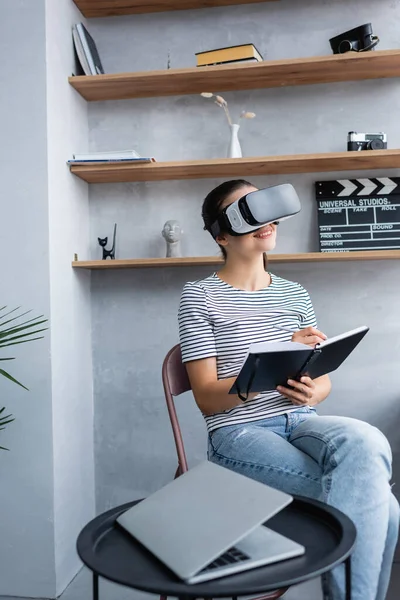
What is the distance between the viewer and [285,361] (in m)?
1.46

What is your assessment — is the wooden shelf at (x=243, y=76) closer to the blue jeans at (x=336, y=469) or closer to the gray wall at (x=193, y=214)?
the gray wall at (x=193, y=214)

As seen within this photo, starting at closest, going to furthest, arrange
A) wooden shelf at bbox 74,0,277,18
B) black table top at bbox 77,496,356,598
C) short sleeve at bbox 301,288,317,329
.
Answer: black table top at bbox 77,496,356,598, short sleeve at bbox 301,288,317,329, wooden shelf at bbox 74,0,277,18

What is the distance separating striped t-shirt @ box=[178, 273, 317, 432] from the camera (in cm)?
176

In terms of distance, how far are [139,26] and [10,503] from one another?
200 centimetres

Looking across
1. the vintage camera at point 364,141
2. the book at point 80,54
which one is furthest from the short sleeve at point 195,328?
the book at point 80,54

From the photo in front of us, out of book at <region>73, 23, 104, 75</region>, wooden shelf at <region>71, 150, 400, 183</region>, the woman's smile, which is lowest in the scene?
the woman's smile

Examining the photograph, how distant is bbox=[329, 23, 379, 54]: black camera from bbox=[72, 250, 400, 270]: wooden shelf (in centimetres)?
77

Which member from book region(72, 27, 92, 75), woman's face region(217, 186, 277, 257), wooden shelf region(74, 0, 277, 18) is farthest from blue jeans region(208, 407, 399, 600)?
wooden shelf region(74, 0, 277, 18)

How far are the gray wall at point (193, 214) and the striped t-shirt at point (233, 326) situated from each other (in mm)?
774

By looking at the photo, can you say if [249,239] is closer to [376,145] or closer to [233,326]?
[233,326]

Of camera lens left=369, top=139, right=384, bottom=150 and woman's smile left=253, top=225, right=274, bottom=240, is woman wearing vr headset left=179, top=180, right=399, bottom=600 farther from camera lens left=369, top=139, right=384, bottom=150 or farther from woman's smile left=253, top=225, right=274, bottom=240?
camera lens left=369, top=139, right=384, bottom=150

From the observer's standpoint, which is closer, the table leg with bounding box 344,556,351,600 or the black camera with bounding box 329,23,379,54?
the table leg with bounding box 344,556,351,600

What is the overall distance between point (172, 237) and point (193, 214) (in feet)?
0.62

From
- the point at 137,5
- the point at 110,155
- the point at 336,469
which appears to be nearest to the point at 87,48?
the point at 137,5
